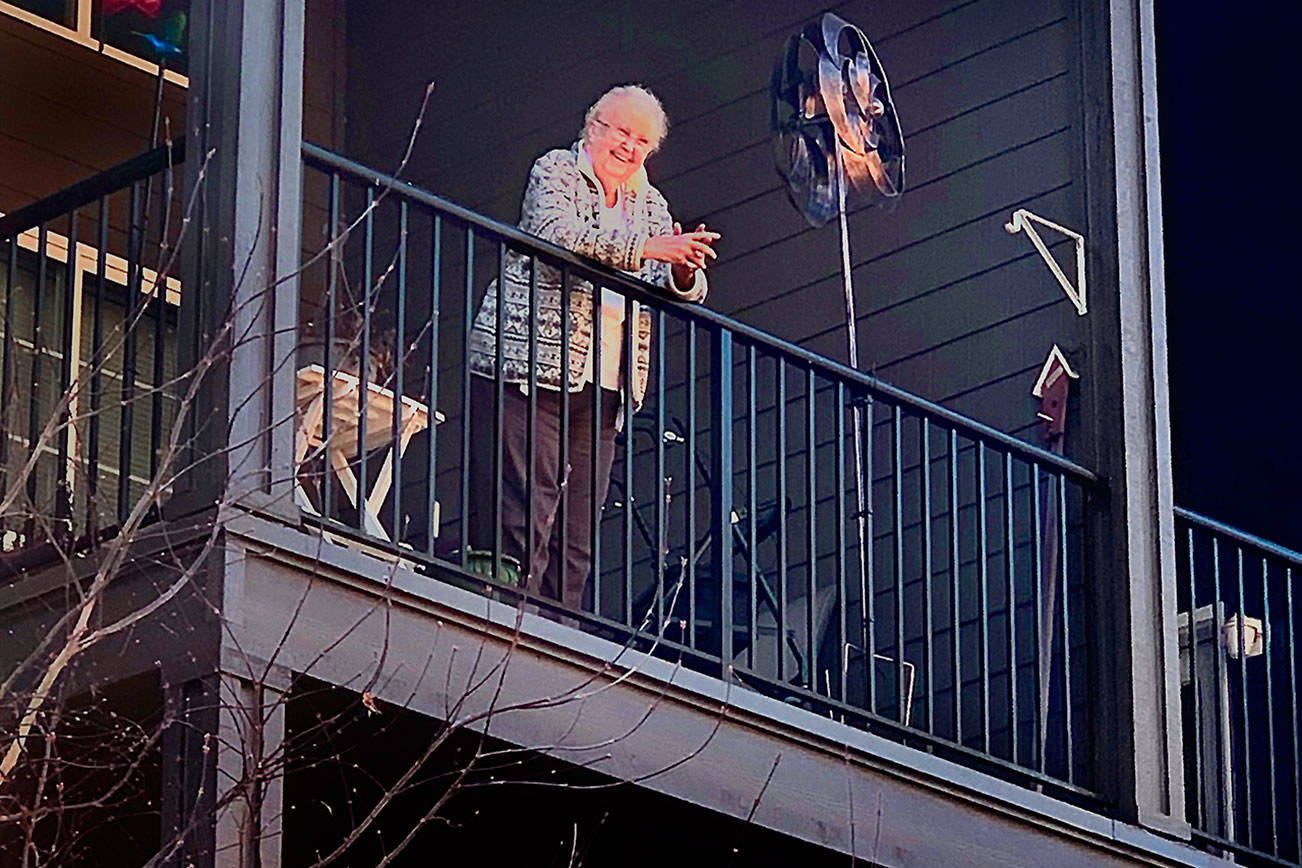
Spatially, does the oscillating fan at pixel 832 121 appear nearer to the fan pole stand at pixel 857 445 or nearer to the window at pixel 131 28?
the fan pole stand at pixel 857 445

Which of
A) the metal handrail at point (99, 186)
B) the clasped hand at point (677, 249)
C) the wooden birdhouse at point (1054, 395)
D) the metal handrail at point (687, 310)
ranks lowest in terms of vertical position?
the metal handrail at point (687, 310)

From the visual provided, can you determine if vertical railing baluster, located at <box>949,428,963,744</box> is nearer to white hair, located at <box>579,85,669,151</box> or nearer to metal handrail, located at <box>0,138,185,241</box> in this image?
white hair, located at <box>579,85,669,151</box>

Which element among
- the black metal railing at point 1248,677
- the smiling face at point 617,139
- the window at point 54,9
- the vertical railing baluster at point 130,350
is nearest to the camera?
the vertical railing baluster at point 130,350

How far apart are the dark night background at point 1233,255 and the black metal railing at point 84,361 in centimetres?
380

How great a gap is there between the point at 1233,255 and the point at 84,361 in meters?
4.29

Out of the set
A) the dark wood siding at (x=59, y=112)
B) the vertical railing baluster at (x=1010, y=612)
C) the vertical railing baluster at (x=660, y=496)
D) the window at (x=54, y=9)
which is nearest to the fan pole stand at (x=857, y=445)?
the vertical railing baluster at (x=1010, y=612)

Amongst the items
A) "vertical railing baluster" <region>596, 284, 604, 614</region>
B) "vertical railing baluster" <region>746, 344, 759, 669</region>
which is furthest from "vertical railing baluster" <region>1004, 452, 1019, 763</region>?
"vertical railing baluster" <region>596, 284, 604, 614</region>

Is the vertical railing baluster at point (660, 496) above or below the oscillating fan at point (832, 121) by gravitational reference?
below

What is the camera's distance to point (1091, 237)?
8.71 metres

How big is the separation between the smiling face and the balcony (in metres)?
0.34

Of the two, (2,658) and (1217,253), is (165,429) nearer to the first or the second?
(2,658)

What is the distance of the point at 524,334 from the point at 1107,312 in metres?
1.95

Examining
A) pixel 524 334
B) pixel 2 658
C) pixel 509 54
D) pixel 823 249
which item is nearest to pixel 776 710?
pixel 524 334

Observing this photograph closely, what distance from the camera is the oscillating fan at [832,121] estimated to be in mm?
10086
